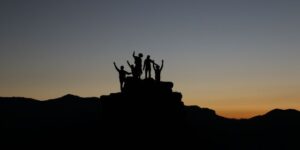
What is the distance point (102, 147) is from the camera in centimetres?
4312

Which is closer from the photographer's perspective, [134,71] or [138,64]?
[138,64]

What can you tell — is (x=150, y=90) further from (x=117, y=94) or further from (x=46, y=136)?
(x=46, y=136)

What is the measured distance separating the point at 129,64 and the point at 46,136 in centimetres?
15546

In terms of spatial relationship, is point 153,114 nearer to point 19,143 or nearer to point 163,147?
point 163,147

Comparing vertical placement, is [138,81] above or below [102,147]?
above

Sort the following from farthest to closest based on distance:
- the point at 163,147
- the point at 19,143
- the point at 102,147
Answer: the point at 19,143, the point at 102,147, the point at 163,147

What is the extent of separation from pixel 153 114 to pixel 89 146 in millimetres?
9103

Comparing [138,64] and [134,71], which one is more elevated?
[138,64]

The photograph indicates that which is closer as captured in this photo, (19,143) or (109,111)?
(109,111)

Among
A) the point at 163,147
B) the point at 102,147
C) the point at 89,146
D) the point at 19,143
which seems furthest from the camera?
the point at 19,143

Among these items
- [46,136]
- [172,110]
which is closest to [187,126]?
[172,110]

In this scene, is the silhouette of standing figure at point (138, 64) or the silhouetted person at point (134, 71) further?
the silhouetted person at point (134, 71)

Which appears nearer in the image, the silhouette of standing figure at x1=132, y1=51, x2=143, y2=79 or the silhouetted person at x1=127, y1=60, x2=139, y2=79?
the silhouette of standing figure at x1=132, y1=51, x2=143, y2=79

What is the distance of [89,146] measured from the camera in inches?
1817
